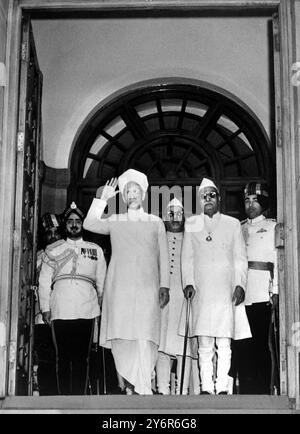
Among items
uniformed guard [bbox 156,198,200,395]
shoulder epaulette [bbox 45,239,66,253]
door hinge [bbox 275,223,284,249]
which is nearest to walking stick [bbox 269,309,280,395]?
uniformed guard [bbox 156,198,200,395]

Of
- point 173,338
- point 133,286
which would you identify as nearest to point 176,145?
point 133,286

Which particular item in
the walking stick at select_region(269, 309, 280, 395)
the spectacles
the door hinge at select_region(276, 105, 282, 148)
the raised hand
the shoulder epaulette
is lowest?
the walking stick at select_region(269, 309, 280, 395)

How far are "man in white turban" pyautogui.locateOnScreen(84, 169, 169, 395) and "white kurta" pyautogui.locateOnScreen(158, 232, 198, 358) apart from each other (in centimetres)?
23

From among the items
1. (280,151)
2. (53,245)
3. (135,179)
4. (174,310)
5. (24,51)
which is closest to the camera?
(280,151)

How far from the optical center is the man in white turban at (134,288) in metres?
7.90

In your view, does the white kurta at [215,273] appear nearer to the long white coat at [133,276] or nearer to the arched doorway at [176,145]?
the long white coat at [133,276]

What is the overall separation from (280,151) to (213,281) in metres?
1.30

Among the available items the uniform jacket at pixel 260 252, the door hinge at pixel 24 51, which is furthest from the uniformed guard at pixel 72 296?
the door hinge at pixel 24 51

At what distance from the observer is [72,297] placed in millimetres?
8273

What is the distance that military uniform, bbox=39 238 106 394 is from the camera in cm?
813

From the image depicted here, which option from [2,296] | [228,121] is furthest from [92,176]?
[2,296]

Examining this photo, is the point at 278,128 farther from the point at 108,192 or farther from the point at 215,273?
the point at 108,192

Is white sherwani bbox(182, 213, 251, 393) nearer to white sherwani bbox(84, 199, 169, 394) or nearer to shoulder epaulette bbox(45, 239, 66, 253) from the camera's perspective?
white sherwani bbox(84, 199, 169, 394)
